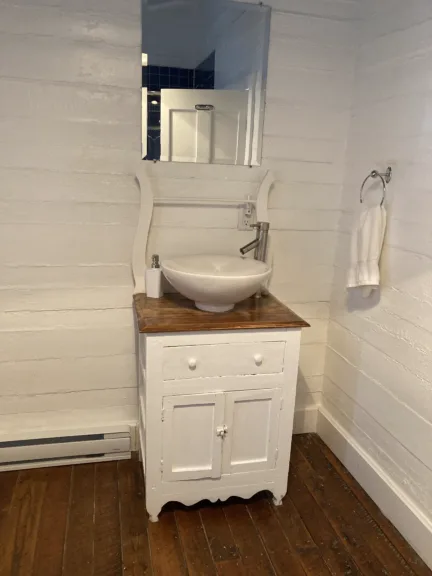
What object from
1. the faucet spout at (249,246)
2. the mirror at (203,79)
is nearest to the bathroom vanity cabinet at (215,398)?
the faucet spout at (249,246)

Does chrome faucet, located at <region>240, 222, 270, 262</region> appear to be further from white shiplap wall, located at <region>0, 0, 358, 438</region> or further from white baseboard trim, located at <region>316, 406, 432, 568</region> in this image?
white baseboard trim, located at <region>316, 406, 432, 568</region>

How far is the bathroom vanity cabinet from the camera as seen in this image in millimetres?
1607

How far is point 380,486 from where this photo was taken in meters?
1.84

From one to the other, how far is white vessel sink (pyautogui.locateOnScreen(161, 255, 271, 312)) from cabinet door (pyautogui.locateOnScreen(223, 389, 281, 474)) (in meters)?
0.36

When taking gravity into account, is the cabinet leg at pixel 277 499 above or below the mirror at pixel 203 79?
below

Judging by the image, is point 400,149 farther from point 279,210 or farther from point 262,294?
point 262,294

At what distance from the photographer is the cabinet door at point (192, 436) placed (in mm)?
1652

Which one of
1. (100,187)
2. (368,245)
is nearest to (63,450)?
(100,187)

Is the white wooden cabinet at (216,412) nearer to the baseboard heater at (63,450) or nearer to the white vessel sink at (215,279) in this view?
the white vessel sink at (215,279)

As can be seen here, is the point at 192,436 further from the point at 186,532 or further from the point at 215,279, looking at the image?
the point at 215,279

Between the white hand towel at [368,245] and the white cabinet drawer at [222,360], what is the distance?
44 centimetres

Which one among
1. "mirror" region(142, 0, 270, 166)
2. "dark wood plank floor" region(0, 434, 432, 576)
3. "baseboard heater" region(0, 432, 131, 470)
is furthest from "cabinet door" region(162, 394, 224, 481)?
"mirror" region(142, 0, 270, 166)

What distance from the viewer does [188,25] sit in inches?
71.3

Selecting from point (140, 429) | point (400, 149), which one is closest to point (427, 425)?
point (400, 149)
